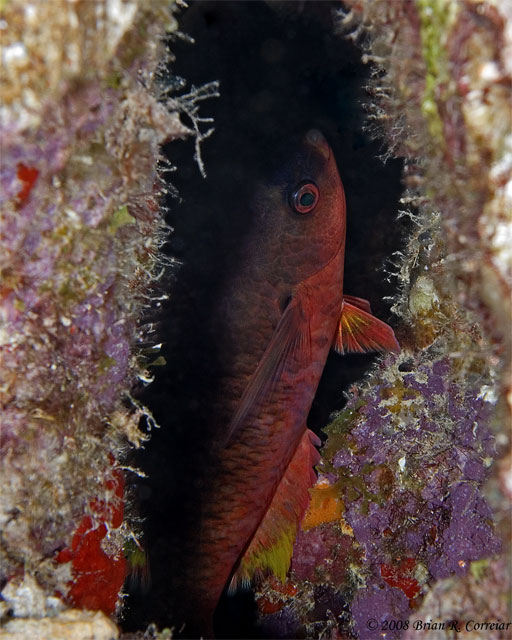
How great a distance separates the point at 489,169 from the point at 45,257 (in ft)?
4.84

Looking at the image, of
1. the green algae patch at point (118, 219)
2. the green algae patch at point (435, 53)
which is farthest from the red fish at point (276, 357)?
the green algae patch at point (435, 53)

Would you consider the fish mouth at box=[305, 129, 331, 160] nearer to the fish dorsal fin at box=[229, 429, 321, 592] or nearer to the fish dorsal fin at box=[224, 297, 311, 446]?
the fish dorsal fin at box=[224, 297, 311, 446]

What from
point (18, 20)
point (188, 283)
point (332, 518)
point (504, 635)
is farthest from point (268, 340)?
point (18, 20)

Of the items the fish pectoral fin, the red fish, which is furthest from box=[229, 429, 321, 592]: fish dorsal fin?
the fish pectoral fin

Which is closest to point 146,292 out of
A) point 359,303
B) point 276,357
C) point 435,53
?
point 276,357

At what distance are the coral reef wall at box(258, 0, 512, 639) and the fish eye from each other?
0.67 meters

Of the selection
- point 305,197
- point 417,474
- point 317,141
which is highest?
point 317,141

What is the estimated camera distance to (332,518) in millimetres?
3490

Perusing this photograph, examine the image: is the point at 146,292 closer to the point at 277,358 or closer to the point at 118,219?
the point at 118,219

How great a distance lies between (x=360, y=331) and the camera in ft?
11.7

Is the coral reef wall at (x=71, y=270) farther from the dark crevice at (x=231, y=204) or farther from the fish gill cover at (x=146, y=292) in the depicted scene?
the dark crevice at (x=231, y=204)

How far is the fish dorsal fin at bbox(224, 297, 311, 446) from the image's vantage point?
3092 millimetres

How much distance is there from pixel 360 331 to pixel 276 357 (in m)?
0.80

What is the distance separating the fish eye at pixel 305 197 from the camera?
11.2 feet
